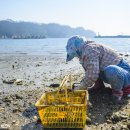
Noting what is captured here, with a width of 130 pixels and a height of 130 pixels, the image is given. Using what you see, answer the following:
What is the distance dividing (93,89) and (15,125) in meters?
3.13

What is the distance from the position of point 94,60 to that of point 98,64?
139mm

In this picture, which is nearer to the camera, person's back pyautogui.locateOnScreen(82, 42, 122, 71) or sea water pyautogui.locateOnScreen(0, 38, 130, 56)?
person's back pyautogui.locateOnScreen(82, 42, 122, 71)

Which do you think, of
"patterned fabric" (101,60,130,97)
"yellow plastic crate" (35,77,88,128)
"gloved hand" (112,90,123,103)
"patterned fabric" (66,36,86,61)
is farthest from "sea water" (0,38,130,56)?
"yellow plastic crate" (35,77,88,128)

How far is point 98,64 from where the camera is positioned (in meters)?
7.36

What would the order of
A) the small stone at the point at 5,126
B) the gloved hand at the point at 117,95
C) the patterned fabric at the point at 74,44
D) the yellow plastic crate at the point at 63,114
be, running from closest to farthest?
the yellow plastic crate at the point at 63,114, the small stone at the point at 5,126, the patterned fabric at the point at 74,44, the gloved hand at the point at 117,95

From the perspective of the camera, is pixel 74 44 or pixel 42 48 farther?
pixel 42 48

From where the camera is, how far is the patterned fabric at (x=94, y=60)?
7270 mm

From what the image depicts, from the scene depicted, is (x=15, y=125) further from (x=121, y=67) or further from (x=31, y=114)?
(x=121, y=67)

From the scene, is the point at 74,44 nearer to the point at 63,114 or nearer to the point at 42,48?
the point at 63,114

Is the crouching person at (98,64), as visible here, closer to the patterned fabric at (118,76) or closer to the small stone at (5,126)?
the patterned fabric at (118,76)

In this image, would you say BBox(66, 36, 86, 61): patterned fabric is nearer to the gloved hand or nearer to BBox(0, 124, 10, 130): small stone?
the gloved hand

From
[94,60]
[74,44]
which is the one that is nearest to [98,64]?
[94,60]

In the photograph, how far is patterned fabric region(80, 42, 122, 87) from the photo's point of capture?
727cm

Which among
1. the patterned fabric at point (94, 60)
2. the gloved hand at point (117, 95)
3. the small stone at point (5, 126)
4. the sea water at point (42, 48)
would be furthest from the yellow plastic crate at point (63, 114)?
the sea water at point (42, 48)
